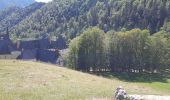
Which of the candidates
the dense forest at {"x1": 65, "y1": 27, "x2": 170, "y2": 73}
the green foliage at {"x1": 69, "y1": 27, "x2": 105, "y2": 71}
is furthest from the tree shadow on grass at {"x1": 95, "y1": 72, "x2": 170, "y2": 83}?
the dense forest at {"x1": 65, "y1": 27, "x2": 170, "y2": 73}

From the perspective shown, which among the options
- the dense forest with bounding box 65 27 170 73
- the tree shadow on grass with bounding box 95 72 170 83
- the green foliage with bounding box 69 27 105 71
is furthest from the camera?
the dense forest with bounding box 65 27 170 73

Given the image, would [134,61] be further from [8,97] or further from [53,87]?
[8,97]

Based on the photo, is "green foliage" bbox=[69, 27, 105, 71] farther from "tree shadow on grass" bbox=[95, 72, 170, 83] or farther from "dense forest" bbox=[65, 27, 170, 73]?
"tree shadow on grass" bbox=[95, 72, 170, 83]

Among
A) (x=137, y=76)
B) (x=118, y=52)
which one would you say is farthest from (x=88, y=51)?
(x=137, y=76)

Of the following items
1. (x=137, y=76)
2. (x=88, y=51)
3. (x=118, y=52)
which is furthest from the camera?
(x=118, y=52)

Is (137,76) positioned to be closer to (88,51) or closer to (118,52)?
(118,52)

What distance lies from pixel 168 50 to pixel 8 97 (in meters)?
111

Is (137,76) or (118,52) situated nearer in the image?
(137,76)

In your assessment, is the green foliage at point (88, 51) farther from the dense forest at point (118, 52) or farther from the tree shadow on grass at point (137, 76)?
the tree shadow on grass at point (137, 76)

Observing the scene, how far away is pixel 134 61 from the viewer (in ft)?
420

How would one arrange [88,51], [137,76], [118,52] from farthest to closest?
[118,52] → [88,51] → [137,76]

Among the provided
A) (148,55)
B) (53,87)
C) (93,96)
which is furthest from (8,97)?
(148,55)

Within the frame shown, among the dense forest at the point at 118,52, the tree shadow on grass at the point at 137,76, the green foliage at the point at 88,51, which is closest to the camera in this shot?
the tree shadow on grass at the point at 137,76

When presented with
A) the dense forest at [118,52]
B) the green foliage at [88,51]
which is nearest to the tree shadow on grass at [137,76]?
the green foliage at [88,51]
